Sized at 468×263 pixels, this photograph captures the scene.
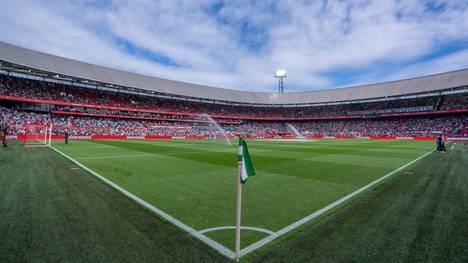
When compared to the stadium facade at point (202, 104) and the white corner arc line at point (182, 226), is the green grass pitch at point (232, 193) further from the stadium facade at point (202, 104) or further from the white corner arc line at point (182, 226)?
the stadium facade at point (202, 104)

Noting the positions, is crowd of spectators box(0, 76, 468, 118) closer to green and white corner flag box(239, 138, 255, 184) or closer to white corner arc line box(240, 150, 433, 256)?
green and white corner flag box(239, 138, 255, 184)

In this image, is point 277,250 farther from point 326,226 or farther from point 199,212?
point 199,212

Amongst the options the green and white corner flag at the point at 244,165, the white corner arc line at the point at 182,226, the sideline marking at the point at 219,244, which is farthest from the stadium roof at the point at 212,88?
the green and white corner flag at the point at 244,165

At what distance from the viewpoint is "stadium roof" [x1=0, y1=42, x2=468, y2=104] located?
152ft

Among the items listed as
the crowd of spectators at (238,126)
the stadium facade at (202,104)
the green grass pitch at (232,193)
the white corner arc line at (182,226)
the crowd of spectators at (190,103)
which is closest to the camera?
the white corner arc line at (182,226)

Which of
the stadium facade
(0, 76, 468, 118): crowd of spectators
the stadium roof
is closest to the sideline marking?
the stadium facade

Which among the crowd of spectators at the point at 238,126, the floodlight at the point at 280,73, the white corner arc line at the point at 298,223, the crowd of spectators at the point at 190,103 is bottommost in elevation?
the white corner arc line at the point at 298,223

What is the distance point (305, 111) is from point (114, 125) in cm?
6953

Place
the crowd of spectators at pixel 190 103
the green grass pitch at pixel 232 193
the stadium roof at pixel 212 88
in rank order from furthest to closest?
the crowd of spectators at pixel 190 103 < the stadium roof at pixel 212 88 < the green grass pitch at pixel 232 193

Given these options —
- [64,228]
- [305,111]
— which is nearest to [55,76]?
[64,228]

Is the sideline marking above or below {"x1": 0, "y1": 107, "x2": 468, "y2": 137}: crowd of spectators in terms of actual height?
below

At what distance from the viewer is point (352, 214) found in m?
5.02

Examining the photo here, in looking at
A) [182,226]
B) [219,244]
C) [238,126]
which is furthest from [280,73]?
[219,244]

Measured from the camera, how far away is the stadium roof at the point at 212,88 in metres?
46.4
